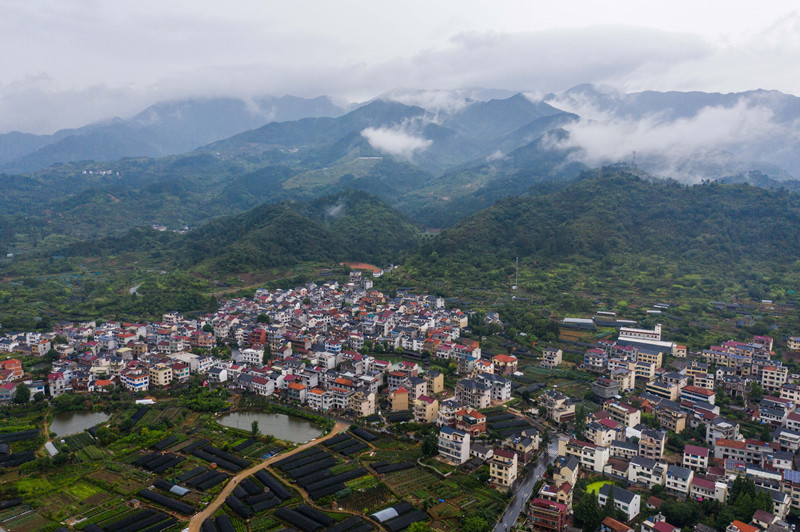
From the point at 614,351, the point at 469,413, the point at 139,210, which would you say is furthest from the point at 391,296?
the point at 139,210

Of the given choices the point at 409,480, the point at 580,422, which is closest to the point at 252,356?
the point at 409,480

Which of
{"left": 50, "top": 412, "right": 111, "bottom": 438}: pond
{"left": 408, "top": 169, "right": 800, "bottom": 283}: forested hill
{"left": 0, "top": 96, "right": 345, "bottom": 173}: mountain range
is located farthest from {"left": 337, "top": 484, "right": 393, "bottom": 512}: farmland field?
{"left": 0, "top": 96, "right": 345, "bottom": 173}: mountain range

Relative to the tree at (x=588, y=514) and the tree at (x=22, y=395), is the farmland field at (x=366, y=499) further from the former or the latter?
the tree at (x=22, y=395)

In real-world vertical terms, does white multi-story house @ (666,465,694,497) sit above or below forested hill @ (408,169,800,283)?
below

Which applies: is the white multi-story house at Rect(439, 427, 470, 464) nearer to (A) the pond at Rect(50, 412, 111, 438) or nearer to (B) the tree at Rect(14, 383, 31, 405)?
(A) the pond at Rect(50, 412, 111, 438)

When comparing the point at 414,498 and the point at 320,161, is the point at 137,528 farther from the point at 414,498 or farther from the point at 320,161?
the point at 320,161

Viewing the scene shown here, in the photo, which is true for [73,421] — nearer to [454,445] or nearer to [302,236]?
[454,445]

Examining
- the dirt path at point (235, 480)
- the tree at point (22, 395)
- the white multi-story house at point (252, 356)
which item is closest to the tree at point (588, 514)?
the dirt path at point (235, 480)
